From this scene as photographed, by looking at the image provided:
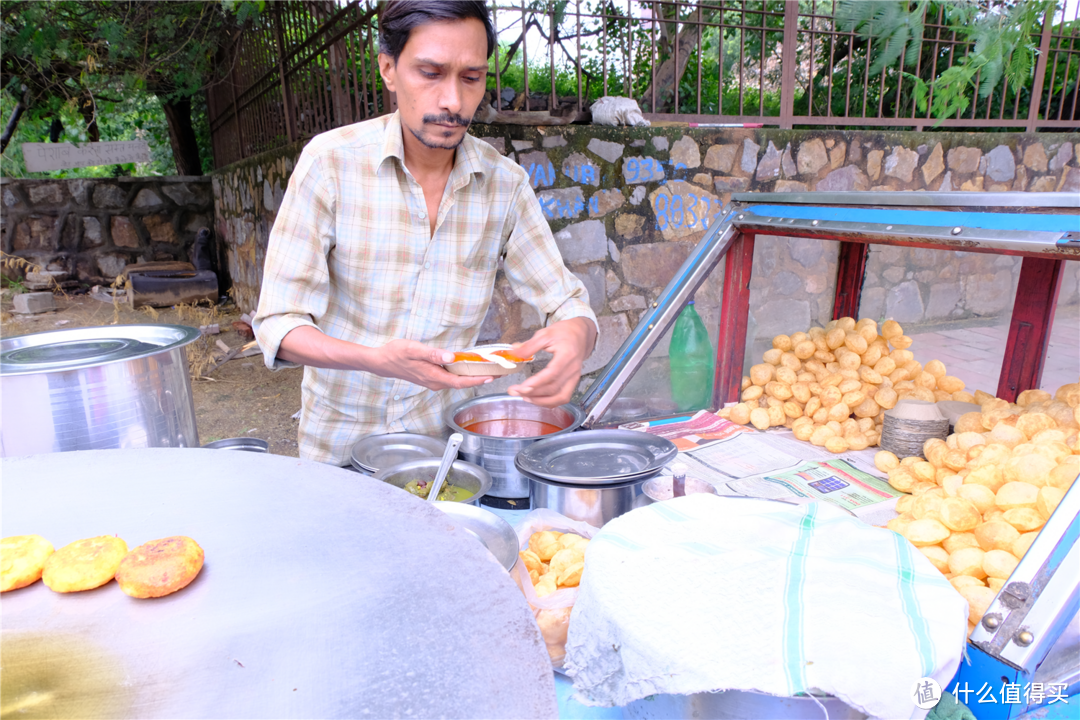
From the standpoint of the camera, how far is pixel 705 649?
2.59ft

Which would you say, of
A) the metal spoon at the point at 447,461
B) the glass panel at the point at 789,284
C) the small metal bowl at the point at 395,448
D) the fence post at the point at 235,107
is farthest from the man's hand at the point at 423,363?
the fence post at the point at 235,107

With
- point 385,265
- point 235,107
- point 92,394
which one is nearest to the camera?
point 92,394

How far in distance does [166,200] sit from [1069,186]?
9936mm

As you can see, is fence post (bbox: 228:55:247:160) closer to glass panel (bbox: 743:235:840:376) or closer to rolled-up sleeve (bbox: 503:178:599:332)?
glass panel (bbox: 743:235:840:376)

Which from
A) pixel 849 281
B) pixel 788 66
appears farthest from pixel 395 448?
pixel 788 66

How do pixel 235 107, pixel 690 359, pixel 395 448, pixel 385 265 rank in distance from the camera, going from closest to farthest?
pixel 395 448, pixel 385 265, pixel 690 359, pixel 235 107

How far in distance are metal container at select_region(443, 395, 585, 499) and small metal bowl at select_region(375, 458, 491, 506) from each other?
0.04 metres

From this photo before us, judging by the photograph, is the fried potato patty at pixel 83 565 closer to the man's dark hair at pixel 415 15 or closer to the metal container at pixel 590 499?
the metal container at pixel 590 499

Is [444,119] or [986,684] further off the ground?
[444,119]

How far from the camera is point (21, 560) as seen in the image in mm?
828

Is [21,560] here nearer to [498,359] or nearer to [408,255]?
[498,359]

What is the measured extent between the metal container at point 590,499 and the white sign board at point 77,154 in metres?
7.35

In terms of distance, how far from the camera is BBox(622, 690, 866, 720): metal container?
30.5 inches

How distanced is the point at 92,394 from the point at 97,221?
8656 mm
